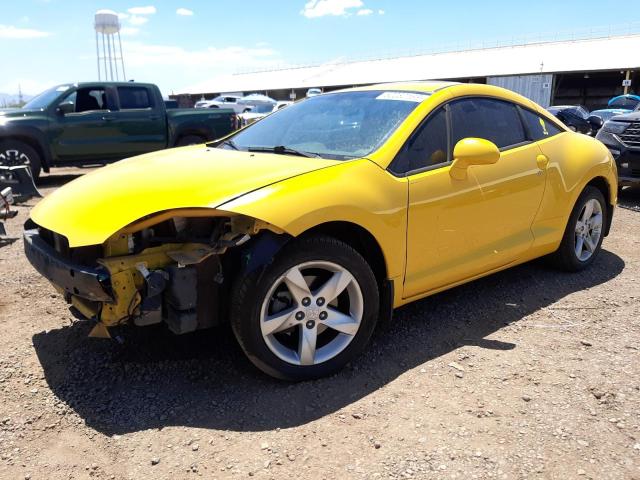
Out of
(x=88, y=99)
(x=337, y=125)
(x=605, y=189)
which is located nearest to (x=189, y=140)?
(x=88, y=99)

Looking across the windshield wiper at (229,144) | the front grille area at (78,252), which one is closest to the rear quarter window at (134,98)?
the windshield wiper at (229,144)

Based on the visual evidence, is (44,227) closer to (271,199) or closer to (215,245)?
(215,245)

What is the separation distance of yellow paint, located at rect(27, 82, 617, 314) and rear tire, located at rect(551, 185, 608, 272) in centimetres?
28

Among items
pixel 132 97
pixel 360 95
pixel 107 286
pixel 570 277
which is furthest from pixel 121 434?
pixel 132 97

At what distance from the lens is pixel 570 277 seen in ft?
15.3

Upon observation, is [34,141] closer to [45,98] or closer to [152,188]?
[45,98]

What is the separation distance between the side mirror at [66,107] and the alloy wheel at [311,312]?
27.0ft

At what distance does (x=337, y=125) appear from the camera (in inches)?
145

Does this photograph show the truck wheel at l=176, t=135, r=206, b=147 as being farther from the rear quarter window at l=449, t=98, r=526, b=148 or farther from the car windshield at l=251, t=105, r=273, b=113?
the car windshield at l=251, t=105, r=273, b=113

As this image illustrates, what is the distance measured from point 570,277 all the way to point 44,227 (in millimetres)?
3993

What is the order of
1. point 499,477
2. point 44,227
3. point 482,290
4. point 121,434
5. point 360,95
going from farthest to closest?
point 482,290 < point 360,95 < point 44,227 < point 121,434 < point 499,477

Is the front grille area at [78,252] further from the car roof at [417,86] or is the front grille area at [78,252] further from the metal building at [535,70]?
the metal building at [535,70]

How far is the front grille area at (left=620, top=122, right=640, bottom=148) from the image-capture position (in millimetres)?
7586

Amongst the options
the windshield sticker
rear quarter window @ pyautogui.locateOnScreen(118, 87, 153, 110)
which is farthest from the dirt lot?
rear quarter window @ pyautogui.locateOnScreen(118, 87, 153, 110)
